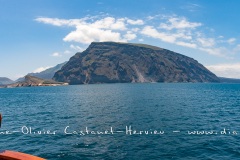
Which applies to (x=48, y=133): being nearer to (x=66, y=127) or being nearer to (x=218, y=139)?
(x=66, y=127)

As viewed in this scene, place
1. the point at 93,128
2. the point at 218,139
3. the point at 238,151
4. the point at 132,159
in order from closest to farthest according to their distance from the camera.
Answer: the point at 132,159
the point at 238,151
the point at 218,139
the point at 93,128

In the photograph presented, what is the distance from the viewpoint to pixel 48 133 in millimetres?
40156

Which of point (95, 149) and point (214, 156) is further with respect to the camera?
point (95, 149)

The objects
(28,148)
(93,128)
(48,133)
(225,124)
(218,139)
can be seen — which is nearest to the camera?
(28,148)

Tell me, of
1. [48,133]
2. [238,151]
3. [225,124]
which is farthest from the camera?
[225,124]

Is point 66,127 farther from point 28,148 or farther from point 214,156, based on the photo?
point 214,156

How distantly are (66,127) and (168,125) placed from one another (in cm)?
1921

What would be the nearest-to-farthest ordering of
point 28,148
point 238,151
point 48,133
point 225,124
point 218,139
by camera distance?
point 238,151, point 28,148, point 218,139, point 48,133, point 225,124

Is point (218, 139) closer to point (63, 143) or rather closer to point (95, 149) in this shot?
point (95, 149)

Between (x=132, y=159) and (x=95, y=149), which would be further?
(x=95, y=149)

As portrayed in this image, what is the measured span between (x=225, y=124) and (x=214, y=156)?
22802 mm

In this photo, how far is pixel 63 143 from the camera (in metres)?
33.4

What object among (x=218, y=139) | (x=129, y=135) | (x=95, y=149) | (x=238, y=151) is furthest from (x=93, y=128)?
(x=238, y=151)

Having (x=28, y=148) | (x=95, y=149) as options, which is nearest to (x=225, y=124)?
(x=95, y=149)
